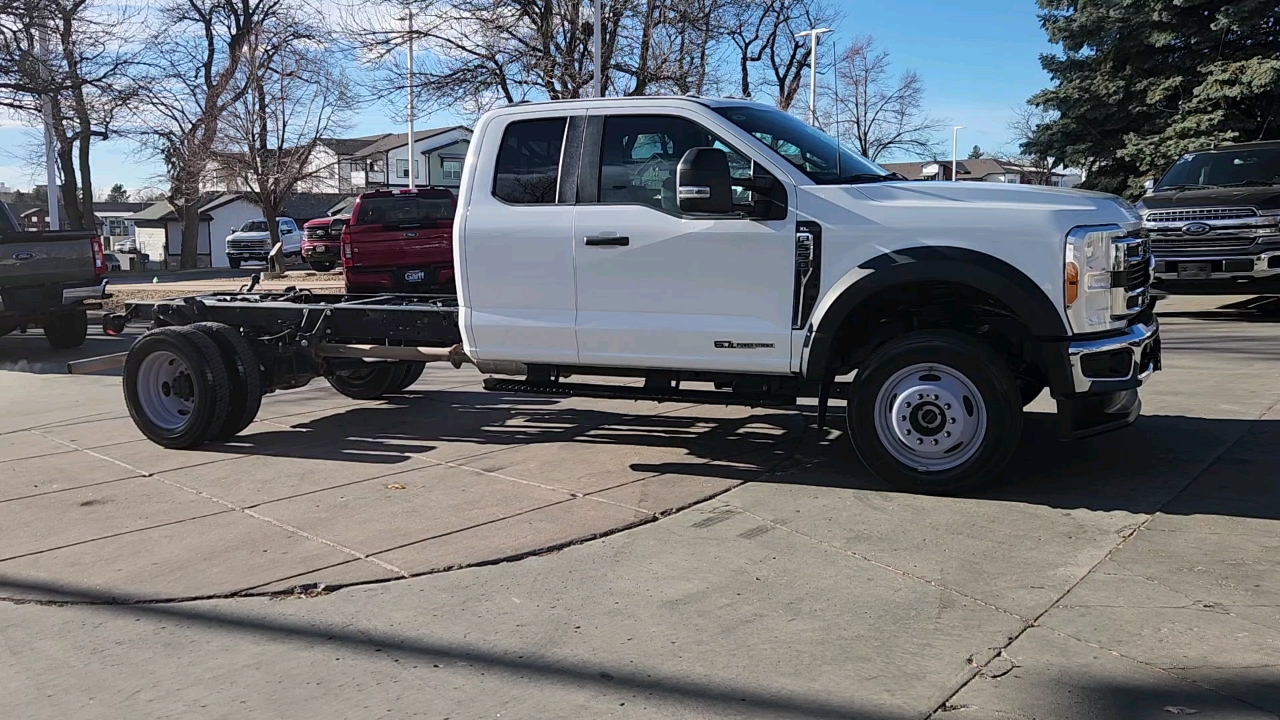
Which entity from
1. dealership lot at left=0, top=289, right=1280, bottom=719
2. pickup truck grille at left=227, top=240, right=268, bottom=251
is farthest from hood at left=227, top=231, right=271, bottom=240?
dealership lot at left=0, top=289, right=1280, bottom=719

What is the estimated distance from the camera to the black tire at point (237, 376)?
7.78 m

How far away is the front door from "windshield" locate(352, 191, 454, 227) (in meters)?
11.7

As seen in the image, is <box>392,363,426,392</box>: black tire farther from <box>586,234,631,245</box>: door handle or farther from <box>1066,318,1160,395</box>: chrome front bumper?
<box>1066,318,1160,395</box>: chrome front bumper

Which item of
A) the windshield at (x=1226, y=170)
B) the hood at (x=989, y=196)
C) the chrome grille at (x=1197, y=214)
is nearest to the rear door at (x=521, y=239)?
the hood at (x=989, y=196)

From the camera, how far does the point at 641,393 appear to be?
21.8ft

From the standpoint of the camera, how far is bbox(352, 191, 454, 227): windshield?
18.0 meters

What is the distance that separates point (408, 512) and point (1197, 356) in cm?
844

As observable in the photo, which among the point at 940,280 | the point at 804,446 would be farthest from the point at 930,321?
the point at 804,446

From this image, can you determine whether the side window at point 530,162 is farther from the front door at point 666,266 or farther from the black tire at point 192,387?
the black tire at point 192,387

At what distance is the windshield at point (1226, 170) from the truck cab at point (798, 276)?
30.2ft

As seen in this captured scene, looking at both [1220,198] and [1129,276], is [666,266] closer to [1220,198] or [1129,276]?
[1129,276]

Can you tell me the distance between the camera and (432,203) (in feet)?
59.9

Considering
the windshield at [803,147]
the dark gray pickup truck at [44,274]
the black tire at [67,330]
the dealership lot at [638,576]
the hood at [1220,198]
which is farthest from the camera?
the black tire at [67,330]

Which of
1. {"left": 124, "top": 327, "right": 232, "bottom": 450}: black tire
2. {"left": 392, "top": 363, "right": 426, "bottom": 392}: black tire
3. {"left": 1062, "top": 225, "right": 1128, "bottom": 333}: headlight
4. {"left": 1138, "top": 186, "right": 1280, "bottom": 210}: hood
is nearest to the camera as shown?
{"left": 1062, "top": 225, "right": 1128, "bottom": 333}: headlight
